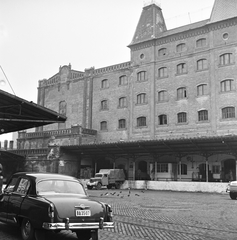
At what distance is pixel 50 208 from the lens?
6.62 metres

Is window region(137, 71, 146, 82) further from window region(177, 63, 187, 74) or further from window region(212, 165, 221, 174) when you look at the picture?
window region(212, 165, 221, 174)

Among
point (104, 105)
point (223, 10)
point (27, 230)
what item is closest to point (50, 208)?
point (27, 230)

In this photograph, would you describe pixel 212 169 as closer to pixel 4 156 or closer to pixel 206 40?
pixel 206 40

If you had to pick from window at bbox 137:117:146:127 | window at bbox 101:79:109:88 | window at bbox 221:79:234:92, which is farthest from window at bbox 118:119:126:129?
window at bbox 221:79:234:92

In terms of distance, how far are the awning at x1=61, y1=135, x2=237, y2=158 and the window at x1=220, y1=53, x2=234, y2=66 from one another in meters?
10.0

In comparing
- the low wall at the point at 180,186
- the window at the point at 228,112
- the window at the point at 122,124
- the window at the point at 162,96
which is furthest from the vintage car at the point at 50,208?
the window at the point at 122,124

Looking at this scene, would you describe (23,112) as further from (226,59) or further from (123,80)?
(123,80)

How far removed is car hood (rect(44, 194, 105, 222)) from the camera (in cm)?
671

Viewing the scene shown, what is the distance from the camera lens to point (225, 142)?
92.6 ft

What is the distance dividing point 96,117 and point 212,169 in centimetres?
1714

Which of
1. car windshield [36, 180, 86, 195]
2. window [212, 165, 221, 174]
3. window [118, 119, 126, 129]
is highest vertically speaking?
window [118, 119, 126, 129]

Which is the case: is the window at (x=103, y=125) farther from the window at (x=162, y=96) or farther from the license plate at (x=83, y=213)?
the license plate at (x=83, y=213)

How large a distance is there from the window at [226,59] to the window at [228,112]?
4.79 meters

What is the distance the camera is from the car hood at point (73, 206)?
6711 mm
